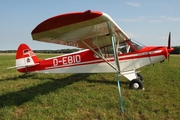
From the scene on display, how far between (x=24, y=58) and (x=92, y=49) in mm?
4854

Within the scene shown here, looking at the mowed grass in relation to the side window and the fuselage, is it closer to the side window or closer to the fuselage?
the fuselage

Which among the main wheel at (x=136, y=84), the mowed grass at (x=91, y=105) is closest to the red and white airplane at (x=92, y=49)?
the main wheel at (x=136, y=84)

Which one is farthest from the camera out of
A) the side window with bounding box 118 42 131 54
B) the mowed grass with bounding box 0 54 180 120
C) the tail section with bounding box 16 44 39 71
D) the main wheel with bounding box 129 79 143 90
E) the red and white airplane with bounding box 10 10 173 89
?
the tail section with bounding box 16 44 39 71

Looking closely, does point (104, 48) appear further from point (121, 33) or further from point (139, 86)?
point (139, 86)

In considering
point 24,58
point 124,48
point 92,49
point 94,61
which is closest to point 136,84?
point 124,48

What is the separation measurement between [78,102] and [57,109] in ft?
2.24

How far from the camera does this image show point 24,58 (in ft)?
29.9

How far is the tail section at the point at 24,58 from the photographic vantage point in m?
8.98

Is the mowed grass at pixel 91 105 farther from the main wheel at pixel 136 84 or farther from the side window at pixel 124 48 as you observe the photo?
the side window at pixel 124 48

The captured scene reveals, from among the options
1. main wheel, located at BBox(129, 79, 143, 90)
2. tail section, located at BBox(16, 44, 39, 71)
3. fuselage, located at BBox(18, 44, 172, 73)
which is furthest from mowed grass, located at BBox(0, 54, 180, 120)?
tail section, located at BBox(16, 44, 39, 71)

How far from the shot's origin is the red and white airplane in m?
3.88

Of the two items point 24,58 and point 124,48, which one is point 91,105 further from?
point 24,58

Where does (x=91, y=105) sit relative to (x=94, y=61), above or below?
below

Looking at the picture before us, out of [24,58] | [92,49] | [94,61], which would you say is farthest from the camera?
[24,58]
